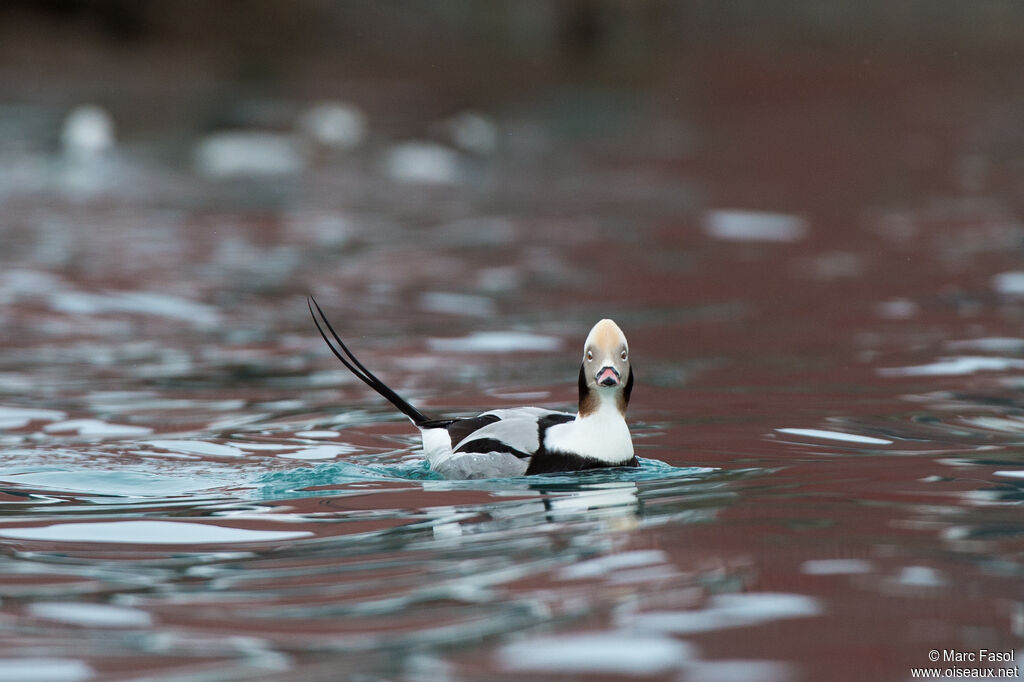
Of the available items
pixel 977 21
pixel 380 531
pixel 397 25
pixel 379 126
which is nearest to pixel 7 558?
pixel 380 531

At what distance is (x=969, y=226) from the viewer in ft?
46.8

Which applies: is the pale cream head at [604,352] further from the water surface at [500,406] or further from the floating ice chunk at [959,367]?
the floating ice chunk at [959,367]

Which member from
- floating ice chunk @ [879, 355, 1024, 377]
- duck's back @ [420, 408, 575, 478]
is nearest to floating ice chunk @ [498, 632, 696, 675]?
duck's back @ [420, 408, 575, 478]

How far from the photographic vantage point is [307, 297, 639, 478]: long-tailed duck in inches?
201

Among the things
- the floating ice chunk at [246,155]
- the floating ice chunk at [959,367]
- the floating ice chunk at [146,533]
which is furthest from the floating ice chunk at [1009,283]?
the floating ice chunk at [246,155]

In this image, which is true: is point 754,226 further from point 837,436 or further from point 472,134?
point 837,436

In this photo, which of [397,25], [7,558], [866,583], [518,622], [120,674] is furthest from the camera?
[397,25]

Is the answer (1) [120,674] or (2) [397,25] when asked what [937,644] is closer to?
(1) [120,674]

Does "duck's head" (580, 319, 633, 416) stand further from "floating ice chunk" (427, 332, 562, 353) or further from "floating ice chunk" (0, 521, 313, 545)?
"floating ice chunk" (427, 332, 562, 353)

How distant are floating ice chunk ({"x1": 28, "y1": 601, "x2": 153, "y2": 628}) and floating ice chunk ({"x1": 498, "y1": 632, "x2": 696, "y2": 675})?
94cm

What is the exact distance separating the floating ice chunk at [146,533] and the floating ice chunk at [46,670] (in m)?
1.10

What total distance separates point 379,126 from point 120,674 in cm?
2126

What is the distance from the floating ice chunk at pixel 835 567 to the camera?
155 inches

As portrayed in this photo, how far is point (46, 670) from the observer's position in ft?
10.9
